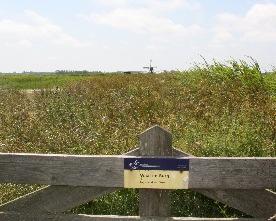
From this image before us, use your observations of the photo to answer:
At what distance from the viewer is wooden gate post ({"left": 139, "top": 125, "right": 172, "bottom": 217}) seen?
3.53 meters

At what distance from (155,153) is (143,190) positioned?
318mm

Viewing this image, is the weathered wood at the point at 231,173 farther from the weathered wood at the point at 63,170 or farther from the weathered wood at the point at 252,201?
the weathered wood at the point at 63,170

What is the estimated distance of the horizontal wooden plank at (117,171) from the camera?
3.53m

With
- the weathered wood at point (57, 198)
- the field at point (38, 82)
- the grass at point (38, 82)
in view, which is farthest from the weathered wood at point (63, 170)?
the field at point (38, 82)

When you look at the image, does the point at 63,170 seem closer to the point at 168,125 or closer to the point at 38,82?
the point at 168,125

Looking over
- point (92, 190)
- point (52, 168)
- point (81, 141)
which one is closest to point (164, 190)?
point (92, 190)

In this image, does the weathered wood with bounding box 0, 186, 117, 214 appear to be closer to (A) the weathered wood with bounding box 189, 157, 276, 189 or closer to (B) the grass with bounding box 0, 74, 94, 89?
(A) the weathered wood with bounding box 189, 157, 276, 189

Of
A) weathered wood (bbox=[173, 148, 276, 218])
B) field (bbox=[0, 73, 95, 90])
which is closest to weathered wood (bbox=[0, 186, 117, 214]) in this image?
weathered wood (bbox=[173, 148, 276, 218])

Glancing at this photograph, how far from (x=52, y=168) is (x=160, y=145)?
0.90 metres

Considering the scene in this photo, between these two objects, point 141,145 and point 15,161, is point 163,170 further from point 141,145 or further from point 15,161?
point 15,161

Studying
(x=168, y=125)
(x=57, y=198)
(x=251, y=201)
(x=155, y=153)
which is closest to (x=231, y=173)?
(x=251, y=201)

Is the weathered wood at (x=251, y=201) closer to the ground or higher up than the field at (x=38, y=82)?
closer to the ground

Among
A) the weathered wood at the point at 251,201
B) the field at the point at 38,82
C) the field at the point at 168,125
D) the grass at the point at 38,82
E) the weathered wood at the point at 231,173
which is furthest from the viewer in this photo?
the field at the point at 38,82

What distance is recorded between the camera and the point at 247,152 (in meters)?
5.18
